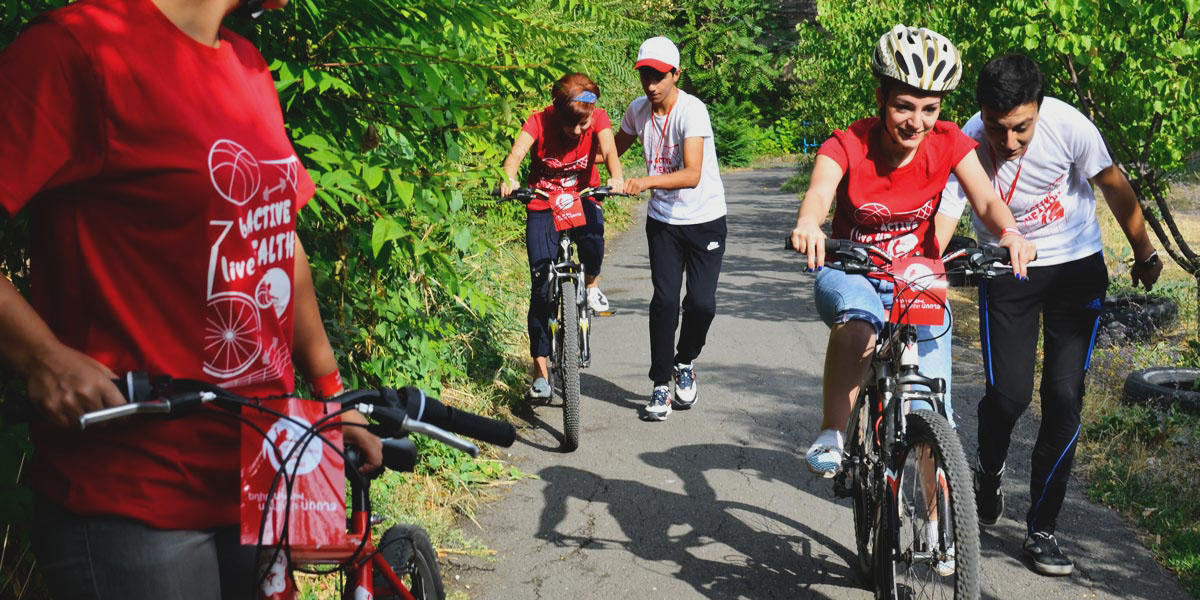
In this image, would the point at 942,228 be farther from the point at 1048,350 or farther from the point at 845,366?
the point at 1048,350

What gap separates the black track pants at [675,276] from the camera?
7.20 m

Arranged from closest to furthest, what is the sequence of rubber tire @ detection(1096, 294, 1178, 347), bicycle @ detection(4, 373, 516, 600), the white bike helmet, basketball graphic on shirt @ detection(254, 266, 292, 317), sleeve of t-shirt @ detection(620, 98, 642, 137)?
bicycle @ detection(4, 373, 516, 600), basketball graphic on shirt @ detection(254, 266, 292, 317), the white bike helmet, sleeve of t-shirt @ detection(620, 98, 642, 137), rubber tire @ detection(1096, 294, 1178, 347)

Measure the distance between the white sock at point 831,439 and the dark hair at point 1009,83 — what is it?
1475 millimetres

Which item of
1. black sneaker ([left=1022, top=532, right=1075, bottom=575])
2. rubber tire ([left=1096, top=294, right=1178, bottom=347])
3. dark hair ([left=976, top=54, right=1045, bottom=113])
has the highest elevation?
dark hair ([left=976, top=54, right=1045, bottom=113])

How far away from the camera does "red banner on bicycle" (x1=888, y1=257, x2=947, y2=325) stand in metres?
3.83

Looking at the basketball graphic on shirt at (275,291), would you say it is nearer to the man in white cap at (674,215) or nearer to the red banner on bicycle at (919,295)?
the red banner on bicycle at (919,295)

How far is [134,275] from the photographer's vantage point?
1.97 meters

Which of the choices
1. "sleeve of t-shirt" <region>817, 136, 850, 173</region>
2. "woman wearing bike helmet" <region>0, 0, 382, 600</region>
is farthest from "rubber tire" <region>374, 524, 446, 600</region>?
"sleeve of t-shirt" <region>817, 136, 850, 173</region>

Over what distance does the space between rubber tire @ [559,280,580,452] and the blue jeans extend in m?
2.57

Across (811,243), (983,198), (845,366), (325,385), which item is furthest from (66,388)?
(983,198)

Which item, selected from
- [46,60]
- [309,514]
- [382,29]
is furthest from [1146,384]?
[46,60]

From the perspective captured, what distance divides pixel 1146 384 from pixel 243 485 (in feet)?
21.0

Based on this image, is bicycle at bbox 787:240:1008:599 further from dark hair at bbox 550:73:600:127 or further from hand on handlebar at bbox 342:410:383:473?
dark hair at bbox 550:73:600:127

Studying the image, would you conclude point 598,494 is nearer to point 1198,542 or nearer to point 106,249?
point 1198,542
